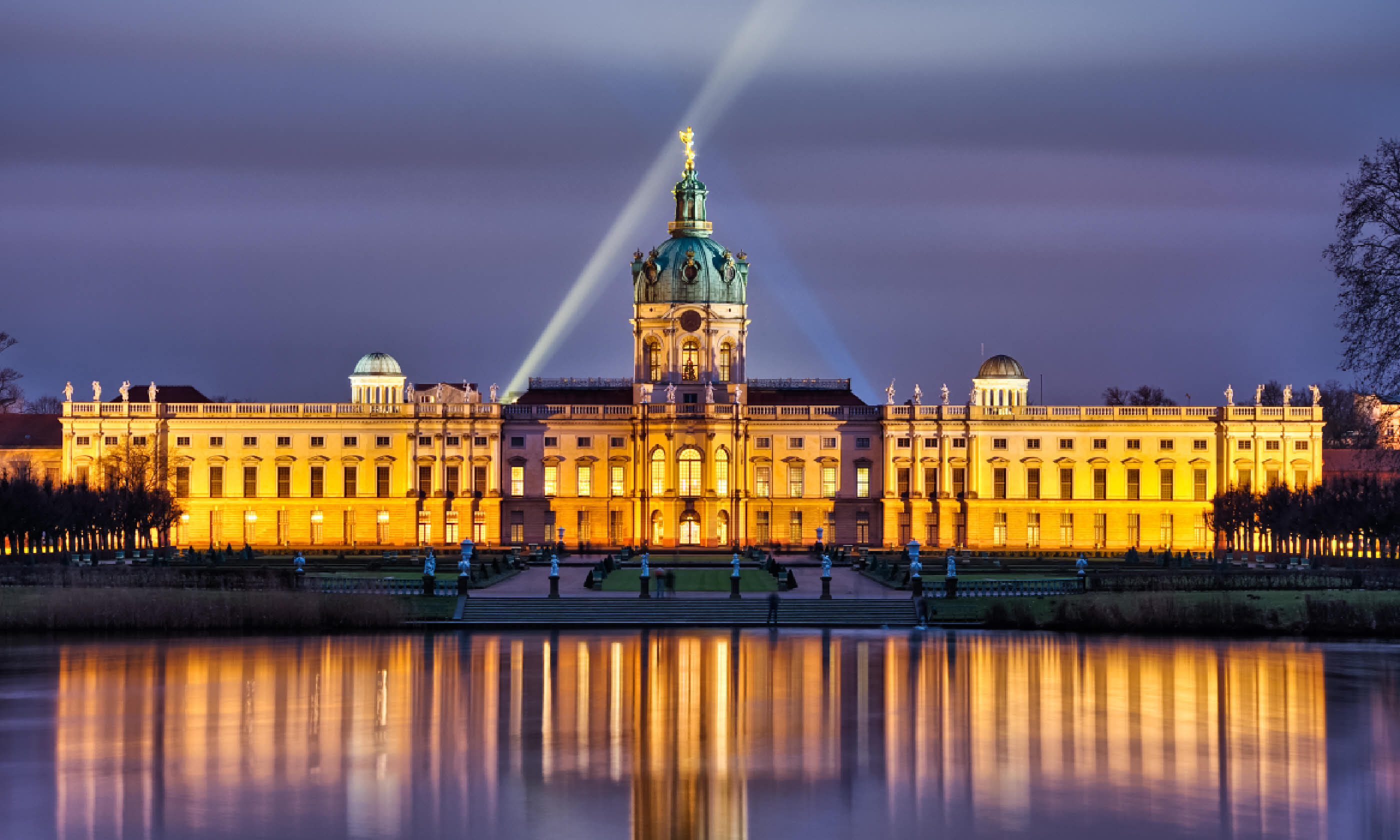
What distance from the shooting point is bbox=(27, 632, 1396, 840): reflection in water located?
25406 millimetres

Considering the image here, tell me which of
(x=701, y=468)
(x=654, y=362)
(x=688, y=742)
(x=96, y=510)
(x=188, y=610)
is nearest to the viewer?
(x=688, y=742)

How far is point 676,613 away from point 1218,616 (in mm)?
14172

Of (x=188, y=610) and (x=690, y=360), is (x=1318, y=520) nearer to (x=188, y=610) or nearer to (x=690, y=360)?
(x=690, y=360)

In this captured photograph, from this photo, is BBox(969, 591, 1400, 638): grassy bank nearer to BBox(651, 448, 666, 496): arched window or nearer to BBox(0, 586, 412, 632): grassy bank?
BBox(0, 586, 412, 632): grassy bank

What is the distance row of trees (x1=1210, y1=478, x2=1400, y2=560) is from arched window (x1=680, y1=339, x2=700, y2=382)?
32.8 metres

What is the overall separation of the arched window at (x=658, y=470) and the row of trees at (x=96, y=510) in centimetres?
2731

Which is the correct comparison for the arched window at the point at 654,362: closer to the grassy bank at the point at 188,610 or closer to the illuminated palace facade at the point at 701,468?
the illuminated palace facade at the point at 701,468

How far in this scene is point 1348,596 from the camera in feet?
171

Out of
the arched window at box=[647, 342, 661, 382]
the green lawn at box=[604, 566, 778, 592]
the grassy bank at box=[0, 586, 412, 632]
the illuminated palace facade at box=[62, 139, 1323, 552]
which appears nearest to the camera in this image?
the grassy bank at box=[0, 586, 412, 632]

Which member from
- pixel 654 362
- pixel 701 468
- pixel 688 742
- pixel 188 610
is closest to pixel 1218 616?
pixel 688 742

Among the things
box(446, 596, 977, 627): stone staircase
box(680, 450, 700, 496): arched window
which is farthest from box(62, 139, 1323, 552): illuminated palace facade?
box(446, 596, 977, 627): stone staircase

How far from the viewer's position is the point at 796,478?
120750 millimetres

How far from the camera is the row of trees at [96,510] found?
258ft

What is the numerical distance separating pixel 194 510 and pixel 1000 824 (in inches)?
3918
